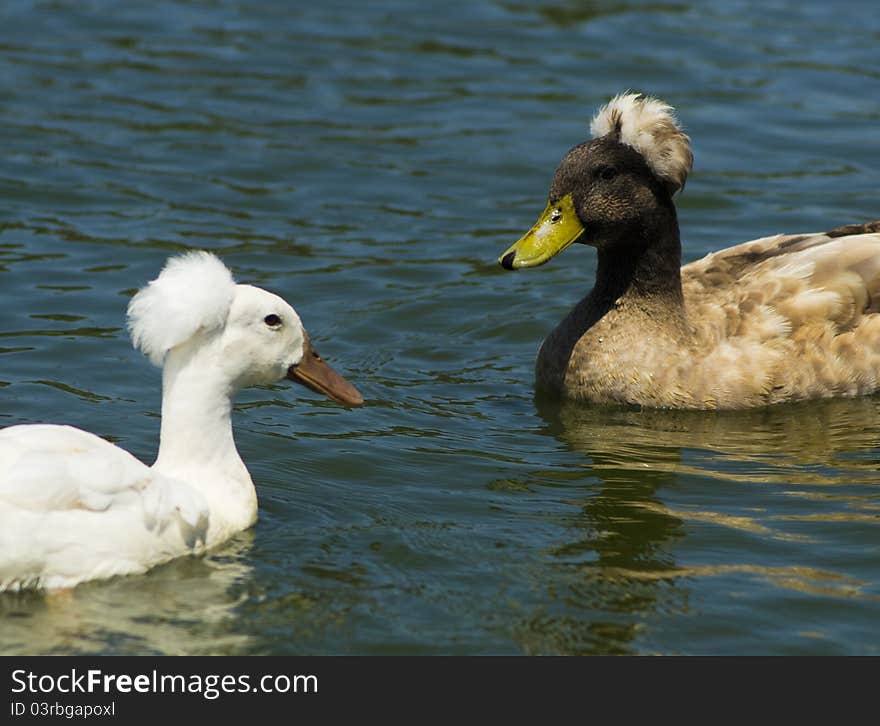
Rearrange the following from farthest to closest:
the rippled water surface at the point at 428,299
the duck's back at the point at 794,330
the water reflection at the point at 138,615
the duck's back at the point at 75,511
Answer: the duck's back at the point at 794,330 < the rippled water surface at the point at 428,299 < the duck's back at the point at 75,511 < the water reflection at the point at 138,615

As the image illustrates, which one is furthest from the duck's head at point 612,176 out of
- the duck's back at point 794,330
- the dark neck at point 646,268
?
the duck's back at point 794,330


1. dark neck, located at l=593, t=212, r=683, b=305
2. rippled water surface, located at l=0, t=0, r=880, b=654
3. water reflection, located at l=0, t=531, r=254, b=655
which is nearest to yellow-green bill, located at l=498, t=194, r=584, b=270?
dark neck, located at l=593, t=212, r=683, b=305

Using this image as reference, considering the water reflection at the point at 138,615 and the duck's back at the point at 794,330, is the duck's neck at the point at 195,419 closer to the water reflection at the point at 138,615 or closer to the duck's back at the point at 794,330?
the water reflection at the point at 138,615

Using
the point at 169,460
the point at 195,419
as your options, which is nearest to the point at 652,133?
the point at 195,419

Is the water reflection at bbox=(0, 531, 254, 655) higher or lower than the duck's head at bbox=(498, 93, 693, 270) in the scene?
lower

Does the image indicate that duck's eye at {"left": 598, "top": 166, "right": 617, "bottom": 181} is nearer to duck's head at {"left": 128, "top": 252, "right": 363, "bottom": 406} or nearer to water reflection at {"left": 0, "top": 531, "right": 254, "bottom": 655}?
duck's head at {"left": 128, "top": 252, "right": 363, "bottom": 406}

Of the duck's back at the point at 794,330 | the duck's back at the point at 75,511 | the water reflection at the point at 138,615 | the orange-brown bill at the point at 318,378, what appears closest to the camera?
the water reflection at the point at 138,615

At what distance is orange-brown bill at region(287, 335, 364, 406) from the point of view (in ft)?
27.7

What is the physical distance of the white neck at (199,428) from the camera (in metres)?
8.02

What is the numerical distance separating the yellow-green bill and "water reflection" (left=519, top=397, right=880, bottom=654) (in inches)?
38.4

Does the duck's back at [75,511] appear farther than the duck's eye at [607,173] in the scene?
No

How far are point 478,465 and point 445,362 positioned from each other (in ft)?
6.72

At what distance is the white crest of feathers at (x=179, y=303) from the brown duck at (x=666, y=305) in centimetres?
287
